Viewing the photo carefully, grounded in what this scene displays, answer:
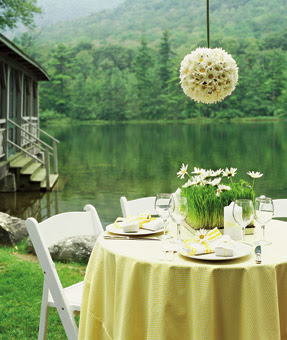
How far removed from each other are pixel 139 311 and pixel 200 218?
0.76 metres

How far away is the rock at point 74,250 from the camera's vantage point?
6316 mm

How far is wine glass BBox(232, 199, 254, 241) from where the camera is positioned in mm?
2904

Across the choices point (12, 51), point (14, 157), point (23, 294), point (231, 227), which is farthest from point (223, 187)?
point (14, 157)

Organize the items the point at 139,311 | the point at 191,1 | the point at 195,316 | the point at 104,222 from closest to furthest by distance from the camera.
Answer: the point at 195,316
the point at 139,311
the point at 104,222
the point at 191,1

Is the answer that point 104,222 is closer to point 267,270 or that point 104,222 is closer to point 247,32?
point 267,270

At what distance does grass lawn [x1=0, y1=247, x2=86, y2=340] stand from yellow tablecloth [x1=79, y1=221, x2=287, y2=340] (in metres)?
1.60

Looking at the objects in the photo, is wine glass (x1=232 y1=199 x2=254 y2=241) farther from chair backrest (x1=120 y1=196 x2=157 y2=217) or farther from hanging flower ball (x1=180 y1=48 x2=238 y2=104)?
chair backrest (x1=120 y1=196 x2=157 y2=217)

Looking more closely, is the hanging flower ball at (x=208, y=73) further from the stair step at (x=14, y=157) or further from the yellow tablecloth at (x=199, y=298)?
the stair step at (x=14, y=157)

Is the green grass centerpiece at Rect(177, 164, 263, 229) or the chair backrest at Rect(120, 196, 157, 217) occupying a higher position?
the green grass centerpiece at Rect(177, 164, 263, 229)

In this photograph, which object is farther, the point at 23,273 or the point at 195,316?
the point at 23,273

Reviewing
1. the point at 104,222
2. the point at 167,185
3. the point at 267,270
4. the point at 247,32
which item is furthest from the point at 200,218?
the point at 247,32

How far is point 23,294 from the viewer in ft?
16.8

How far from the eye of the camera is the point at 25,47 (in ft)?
249

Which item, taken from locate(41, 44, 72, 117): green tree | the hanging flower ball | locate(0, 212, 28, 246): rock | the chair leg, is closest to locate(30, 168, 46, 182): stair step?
locate(0, 212, 28, 246): rock
